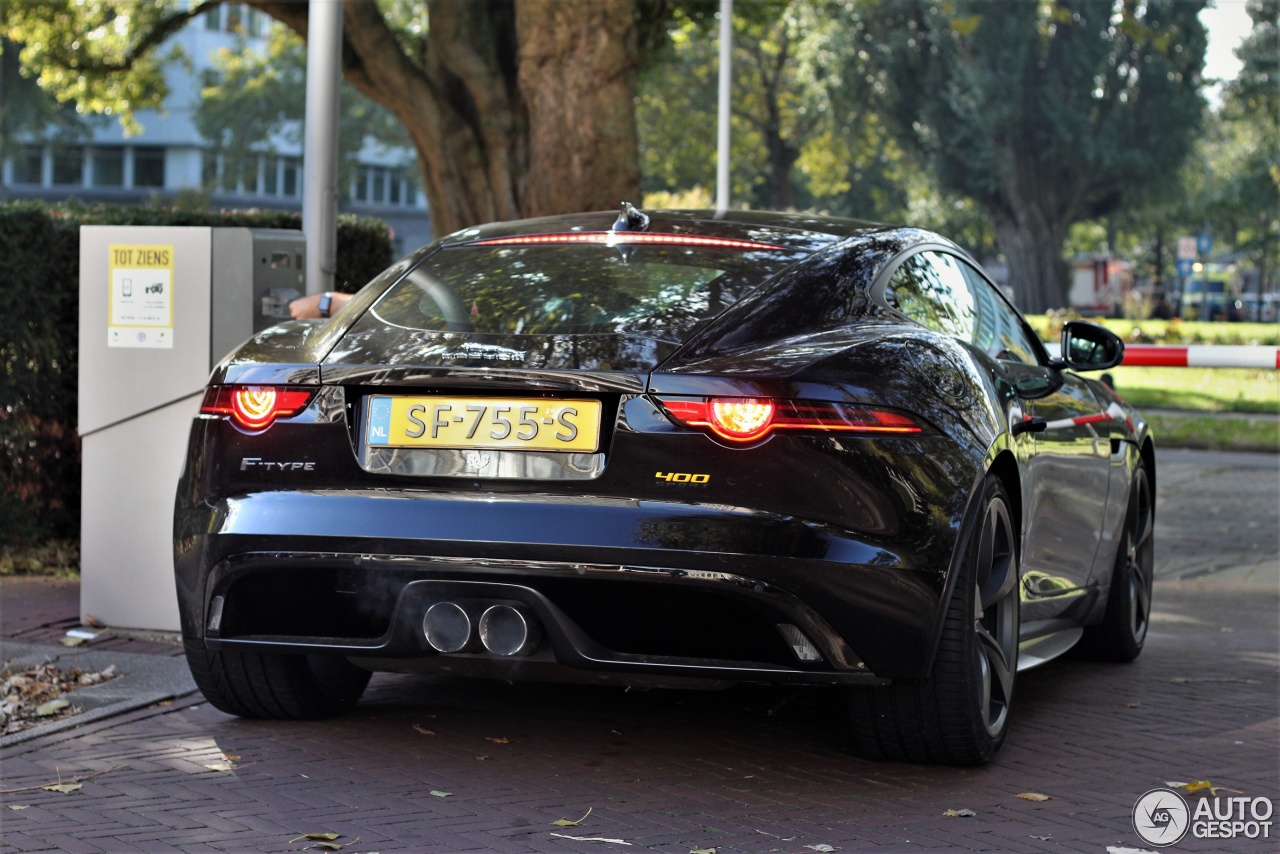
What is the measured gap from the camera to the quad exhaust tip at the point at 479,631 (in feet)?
13.7

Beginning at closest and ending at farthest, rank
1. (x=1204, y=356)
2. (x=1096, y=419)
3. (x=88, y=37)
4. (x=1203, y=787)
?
(x=1203, y=787) → (x=1096, y=419) → (x=1204, y=356) → (x=88, y=37)

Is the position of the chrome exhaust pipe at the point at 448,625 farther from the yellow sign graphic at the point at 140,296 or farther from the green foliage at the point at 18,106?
the green foliage at the point at 18,106

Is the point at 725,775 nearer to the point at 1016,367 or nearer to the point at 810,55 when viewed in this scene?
the point at 1016,367

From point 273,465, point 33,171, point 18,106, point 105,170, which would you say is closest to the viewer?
point 273,465

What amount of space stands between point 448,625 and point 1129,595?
3224mm

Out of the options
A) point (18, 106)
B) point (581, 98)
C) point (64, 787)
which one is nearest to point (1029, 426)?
point (64, 787)

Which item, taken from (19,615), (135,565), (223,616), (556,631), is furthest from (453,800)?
(19,615)

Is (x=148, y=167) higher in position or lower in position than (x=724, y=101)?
higher

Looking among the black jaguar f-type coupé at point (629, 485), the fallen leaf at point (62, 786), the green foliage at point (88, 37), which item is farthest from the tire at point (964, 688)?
the green foliage at point (88, 37)

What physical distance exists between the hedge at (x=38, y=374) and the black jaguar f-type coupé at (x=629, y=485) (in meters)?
3.27

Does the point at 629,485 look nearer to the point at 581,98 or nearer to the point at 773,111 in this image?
the point at 581,98

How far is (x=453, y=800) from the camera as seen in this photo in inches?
165

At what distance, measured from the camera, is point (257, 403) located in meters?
4.35

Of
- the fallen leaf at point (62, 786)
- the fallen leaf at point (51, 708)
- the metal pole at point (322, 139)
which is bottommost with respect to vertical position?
the fallen leaf at point (62, 786)
